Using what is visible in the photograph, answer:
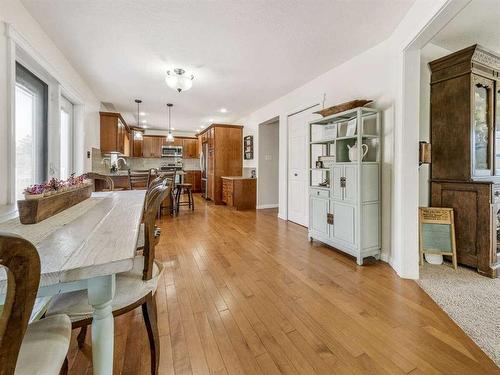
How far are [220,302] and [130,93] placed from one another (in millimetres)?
4317

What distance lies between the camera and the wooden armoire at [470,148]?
2283 mm

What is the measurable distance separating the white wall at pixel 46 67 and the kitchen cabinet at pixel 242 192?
3.01m

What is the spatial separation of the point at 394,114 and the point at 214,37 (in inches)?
81.9

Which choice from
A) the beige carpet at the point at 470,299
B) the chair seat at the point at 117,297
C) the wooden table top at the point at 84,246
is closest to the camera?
the wooden table top at the point at 84,246

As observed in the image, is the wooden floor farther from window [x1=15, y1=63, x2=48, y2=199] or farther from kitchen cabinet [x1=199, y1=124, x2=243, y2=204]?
kitchen cabinet [x1=199, y1=124, x2=243, y2=204]

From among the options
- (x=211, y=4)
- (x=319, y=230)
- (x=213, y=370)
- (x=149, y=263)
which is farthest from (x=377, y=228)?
(x=211, y=4)

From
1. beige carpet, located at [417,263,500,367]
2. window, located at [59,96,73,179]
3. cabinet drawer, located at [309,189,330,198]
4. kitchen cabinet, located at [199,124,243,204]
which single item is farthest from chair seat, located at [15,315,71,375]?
kitchen cabinet, located at [199,124,243,204]

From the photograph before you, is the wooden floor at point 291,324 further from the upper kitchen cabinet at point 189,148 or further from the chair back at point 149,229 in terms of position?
the upper kitchen cabinet at point 189,148

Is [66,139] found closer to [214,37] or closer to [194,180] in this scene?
[214,37]

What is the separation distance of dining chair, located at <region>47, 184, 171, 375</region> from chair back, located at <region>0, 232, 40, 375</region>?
17.6 inches

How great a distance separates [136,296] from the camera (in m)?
1.04

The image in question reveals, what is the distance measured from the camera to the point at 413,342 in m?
1.40

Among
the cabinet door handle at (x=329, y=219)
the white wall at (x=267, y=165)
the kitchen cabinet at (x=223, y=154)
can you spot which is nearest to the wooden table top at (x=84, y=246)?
the cabinet door handle at (x=329, y=219)

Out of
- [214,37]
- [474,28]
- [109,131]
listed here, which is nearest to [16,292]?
[214,37]
